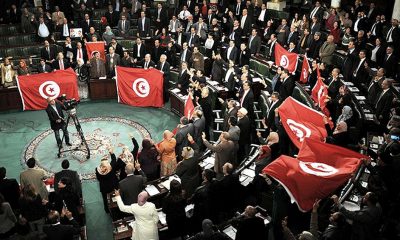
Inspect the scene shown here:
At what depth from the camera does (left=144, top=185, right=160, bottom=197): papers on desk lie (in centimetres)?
810

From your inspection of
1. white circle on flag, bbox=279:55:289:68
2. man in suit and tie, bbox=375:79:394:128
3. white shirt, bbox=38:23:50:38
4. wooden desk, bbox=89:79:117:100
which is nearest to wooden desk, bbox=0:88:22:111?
wooden desk, bbox=89:79:117:100

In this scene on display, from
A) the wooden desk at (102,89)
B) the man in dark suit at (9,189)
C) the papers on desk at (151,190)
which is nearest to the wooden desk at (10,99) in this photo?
the wooden desk at (102,89)

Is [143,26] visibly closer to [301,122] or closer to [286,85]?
[286,85]

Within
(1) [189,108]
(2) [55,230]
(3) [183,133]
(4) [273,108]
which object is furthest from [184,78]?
(2) [55,230]

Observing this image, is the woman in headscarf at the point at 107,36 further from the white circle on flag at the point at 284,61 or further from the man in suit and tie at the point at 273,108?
the man in suit and tie at the point at 273,108

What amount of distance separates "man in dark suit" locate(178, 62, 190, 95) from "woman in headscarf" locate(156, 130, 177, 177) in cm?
485

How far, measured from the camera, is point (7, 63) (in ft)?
45.6

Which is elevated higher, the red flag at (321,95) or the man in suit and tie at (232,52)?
the man in suit and tie at (232,52)

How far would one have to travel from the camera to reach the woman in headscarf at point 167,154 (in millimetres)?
9031

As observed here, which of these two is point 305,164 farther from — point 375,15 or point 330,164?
point 375,15

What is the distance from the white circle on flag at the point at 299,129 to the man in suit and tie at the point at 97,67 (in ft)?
28.8

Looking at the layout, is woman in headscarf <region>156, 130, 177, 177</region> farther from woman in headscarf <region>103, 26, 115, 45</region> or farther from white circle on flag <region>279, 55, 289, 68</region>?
woman in headscarf <region>103, 26, 115, 45</region>

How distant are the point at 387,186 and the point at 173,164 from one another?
4.46 meters

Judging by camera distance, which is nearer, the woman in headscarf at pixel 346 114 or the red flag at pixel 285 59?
the woman in headscarf at pixel 346 114
